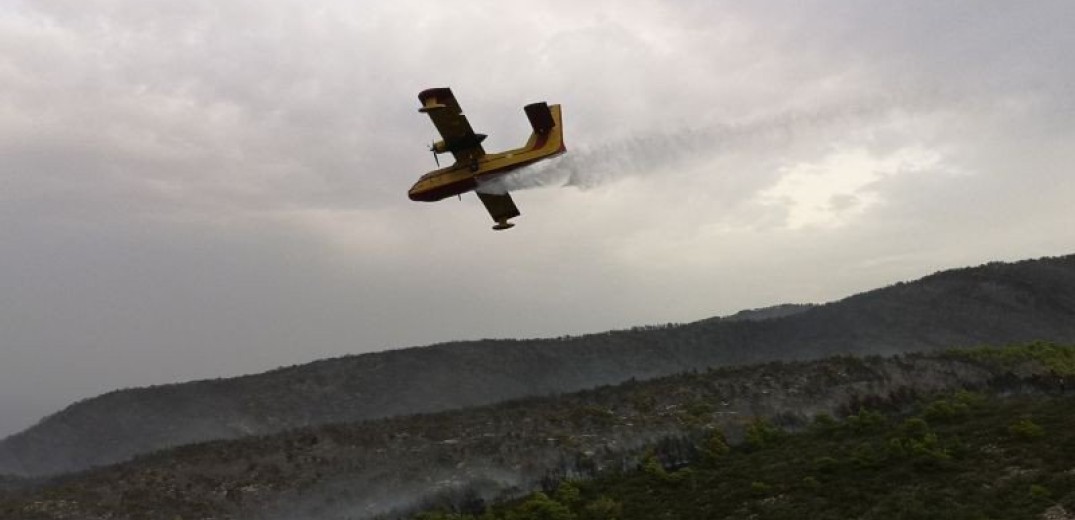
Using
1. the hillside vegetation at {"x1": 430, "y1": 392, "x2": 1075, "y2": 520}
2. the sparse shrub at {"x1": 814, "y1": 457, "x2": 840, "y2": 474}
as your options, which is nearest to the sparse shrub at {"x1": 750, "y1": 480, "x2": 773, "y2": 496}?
the hillside vegetation at {"x1": 430, "y1": 392, "x2": 1075, "y2": 520}

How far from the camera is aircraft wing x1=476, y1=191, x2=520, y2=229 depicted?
123 feet

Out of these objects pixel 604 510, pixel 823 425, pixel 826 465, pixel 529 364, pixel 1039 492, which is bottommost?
pixel 604 510

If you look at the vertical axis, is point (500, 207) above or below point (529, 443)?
above

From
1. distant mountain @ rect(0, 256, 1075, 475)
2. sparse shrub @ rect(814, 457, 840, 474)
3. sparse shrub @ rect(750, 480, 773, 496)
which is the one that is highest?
distant mountain @ rect(0, 256, 1075, 475)

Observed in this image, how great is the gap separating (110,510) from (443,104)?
28.9m

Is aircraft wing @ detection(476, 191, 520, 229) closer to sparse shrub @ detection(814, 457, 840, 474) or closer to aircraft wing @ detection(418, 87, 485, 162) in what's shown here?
aircraft wing @ detection(418, 87, 485, 162)

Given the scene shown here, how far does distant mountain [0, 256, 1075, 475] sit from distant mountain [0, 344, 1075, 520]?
2019 cm

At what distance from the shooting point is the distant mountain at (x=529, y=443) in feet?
108

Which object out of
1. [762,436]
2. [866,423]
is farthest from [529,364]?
[866,423]

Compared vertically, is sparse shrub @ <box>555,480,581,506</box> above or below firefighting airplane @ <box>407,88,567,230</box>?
below

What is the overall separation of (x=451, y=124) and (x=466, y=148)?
1.87 meters

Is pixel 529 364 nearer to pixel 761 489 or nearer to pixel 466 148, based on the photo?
pixel 466 148

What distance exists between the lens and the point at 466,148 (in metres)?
33.9

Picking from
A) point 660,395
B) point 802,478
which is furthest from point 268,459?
point 802,478
